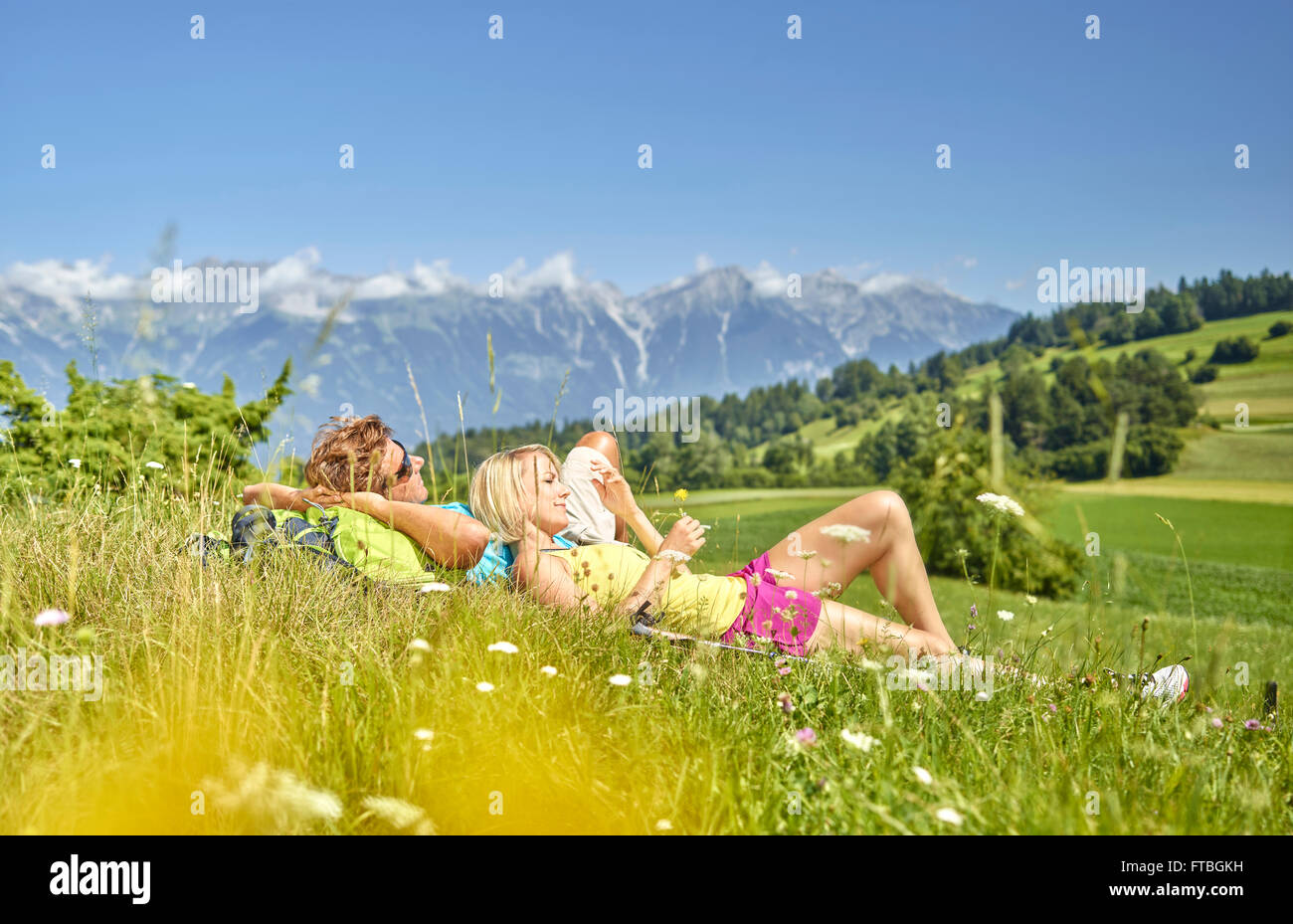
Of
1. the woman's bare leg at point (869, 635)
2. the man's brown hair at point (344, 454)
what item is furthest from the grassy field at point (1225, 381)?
the man's brown hair at point (344, 454)

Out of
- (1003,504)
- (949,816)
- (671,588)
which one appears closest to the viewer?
(949,816)

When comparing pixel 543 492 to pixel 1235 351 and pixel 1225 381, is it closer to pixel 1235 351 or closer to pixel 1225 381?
pixel 1225 381

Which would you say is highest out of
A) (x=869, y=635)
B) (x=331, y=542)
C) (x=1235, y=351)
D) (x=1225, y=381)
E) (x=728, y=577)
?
(x=1235, y=351)

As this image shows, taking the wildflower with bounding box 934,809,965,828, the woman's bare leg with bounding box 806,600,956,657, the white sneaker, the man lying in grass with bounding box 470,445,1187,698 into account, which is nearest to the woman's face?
the man lying in grass with bounding box 470,445,1187,698

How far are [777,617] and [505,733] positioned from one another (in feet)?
5.43

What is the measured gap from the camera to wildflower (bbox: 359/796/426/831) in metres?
1.75

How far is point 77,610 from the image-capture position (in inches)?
105

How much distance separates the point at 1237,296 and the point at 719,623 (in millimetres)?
135260

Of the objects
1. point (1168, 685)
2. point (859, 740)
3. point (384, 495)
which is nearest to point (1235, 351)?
point (1168, 685)

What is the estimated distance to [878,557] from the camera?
12.3ft

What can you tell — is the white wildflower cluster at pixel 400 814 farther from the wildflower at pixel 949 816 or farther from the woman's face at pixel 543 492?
the woman's face at pixel 543 492
